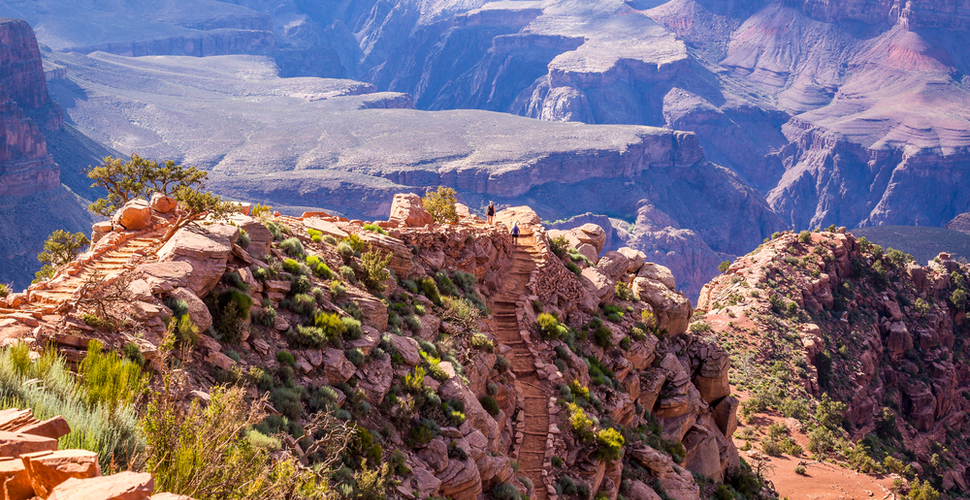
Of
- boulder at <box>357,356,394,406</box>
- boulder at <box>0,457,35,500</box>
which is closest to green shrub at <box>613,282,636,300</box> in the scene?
boulder at <box>357,356,394,406</box>

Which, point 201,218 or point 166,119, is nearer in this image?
point 201,218

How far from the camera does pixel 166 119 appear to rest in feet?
585

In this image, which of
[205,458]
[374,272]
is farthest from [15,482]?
[374,272]

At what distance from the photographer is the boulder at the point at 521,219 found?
33.8m

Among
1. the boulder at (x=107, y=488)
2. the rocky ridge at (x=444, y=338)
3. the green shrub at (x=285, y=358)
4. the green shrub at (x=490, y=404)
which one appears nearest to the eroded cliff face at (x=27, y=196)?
the rocky ridge at (x=444, y=338)

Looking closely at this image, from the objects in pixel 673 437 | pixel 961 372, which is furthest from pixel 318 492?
pixel 961 372

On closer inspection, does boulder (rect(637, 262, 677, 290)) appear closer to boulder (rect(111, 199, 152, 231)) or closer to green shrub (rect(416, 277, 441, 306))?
green shrub (rect(416, 277, 441, 306))

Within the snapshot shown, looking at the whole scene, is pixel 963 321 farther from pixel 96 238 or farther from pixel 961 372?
pixel 96 238

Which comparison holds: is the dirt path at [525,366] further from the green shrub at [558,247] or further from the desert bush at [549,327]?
the green shrub at [558,247]

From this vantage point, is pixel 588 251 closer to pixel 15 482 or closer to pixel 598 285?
pixel 598 285

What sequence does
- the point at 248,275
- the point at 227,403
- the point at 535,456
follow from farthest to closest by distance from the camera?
the point at 535,456 < the point at 248,275 < the point at 227,403

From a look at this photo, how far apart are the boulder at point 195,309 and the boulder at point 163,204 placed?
220 inches

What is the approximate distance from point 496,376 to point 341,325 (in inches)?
280

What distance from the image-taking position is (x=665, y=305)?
108 ft
